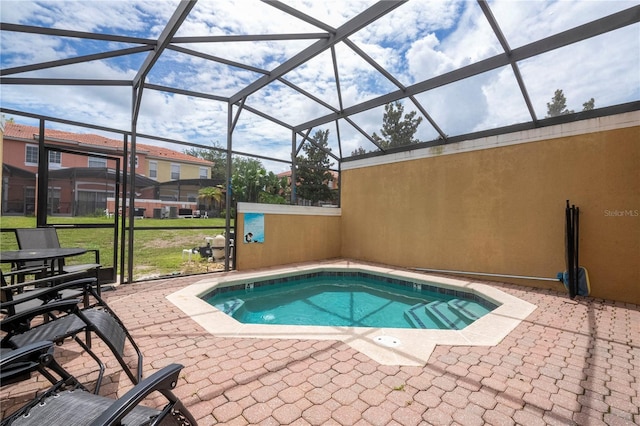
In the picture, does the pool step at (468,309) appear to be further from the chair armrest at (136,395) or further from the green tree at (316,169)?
the green tree at (316,169)

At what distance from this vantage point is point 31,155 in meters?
4.80

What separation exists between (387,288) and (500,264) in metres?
2.71

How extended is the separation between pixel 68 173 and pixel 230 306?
3809 mm

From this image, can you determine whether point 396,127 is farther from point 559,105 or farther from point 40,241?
point 40,241

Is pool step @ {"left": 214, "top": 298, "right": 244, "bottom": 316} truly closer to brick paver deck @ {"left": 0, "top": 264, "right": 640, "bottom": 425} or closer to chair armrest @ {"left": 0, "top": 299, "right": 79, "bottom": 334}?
brick paver deck @ {"left": 0, "top": 264, "right": 640, "bottom": 425}

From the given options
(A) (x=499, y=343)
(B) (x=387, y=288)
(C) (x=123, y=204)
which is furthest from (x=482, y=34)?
(C) (x=123, y=204)

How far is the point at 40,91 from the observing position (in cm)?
477

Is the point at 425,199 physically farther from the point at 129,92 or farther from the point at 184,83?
the point at 129,92

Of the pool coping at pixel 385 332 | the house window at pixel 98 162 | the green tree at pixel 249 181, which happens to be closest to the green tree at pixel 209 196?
the green tree at pixel 249 181

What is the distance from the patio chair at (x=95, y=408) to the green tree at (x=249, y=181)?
6270 millimetres

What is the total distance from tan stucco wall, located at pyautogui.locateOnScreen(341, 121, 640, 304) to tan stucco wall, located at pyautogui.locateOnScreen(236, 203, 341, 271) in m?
1.03

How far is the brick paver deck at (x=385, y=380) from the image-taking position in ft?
7.00

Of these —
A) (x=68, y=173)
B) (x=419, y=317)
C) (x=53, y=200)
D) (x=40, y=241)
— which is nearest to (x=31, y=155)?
(x=68, y=173)

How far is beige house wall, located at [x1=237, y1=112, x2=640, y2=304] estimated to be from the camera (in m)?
5.42
